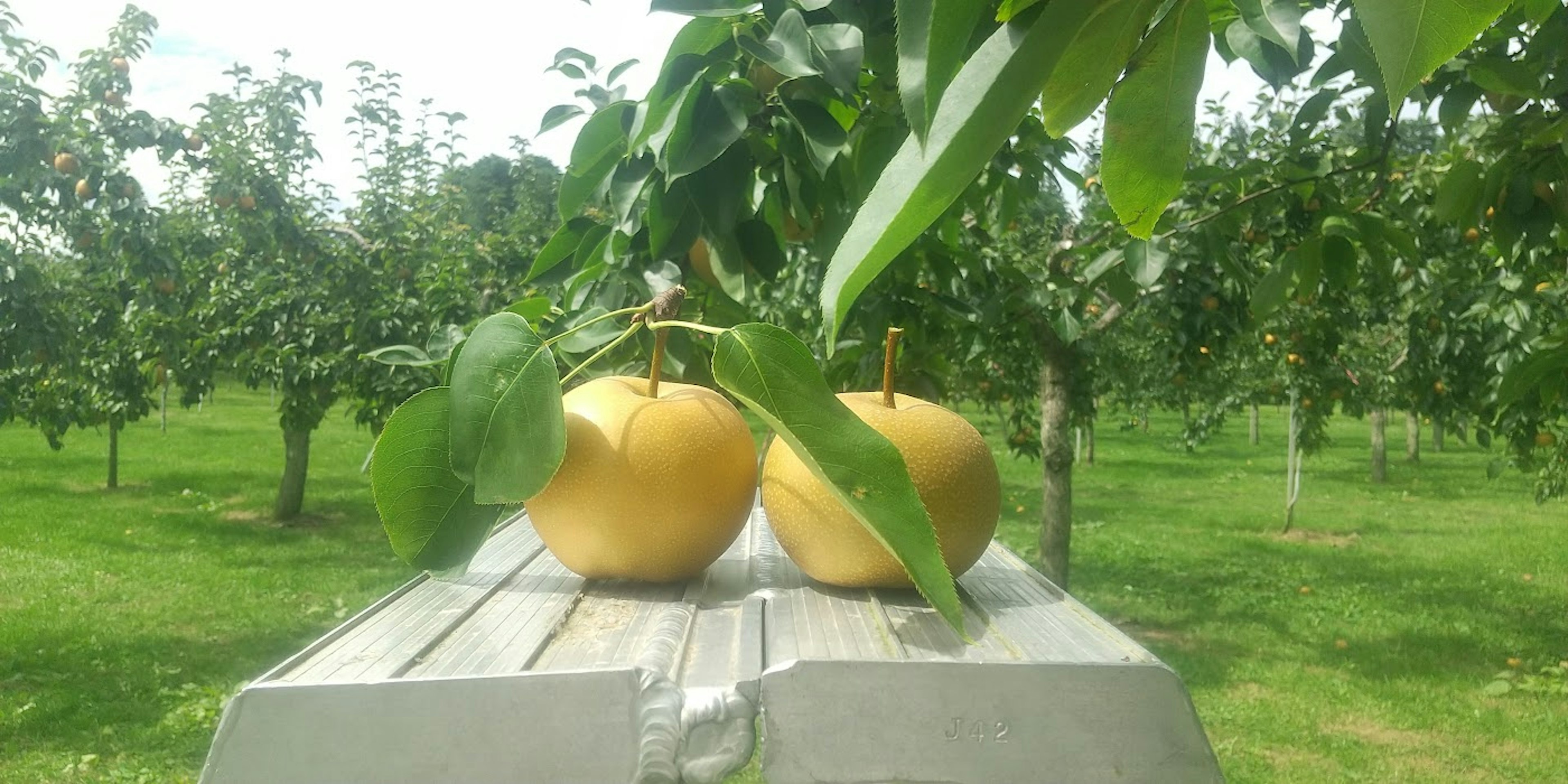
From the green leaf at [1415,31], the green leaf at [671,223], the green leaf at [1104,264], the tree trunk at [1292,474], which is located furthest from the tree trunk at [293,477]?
the green leaf at [1415,31]

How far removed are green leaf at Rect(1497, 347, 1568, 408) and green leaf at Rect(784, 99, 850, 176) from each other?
0.90 m

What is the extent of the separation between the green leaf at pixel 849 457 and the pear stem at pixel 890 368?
36cm

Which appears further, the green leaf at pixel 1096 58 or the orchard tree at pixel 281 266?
the orchard tree at pixel 281 266

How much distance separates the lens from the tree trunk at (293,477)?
9781 mm

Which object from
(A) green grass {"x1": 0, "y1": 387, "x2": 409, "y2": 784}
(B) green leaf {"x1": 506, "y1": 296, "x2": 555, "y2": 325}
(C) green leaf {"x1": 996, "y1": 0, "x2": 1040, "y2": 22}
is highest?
(C) green leaf {"x1": 996, "y1": 0, "x2": 1040, "y2": 22}

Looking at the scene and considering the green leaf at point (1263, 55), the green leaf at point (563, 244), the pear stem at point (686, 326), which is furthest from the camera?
the green leaf at point (563, 244)

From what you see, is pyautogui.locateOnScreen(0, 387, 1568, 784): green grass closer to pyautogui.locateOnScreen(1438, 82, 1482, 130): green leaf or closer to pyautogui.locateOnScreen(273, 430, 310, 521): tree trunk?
pyautogui.locateOnScreen(273, 430, 310, 521): tree trunk

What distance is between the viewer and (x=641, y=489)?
93 centimetres

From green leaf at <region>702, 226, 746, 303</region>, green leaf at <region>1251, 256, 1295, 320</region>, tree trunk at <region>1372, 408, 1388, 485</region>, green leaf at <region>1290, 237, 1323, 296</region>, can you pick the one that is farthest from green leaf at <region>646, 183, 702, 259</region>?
tree trunk at <region>1372, 408, 1388, 485</region>

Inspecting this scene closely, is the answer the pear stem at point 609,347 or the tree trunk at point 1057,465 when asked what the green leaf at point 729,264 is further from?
the tree trunk at point 1057,465

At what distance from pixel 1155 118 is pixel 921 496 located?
1.98ft

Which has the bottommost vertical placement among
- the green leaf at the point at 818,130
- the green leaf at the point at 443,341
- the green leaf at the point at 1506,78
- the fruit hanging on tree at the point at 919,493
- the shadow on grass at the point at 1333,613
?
the shadow on grass at the point at 1333,613

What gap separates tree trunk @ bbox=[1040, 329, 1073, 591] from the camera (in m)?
4.61

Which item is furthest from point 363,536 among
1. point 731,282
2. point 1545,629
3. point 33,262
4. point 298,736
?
point 298,736
